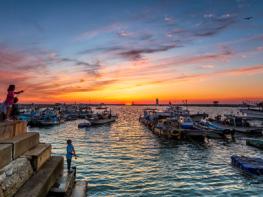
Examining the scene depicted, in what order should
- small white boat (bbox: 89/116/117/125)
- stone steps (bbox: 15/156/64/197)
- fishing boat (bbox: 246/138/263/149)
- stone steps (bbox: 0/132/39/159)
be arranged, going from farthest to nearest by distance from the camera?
small white boat (bbox: 89/116/117/125), fishing boat (bbox: 246/138/263/149), stone steps (bbox: 0/132/39/159), stone steps (bbox: 15/156/64/197)

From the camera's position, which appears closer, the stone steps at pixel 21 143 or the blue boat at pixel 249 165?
the stone steps at pixel 21 143

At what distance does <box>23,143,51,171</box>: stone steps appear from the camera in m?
9.78

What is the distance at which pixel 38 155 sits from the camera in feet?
33.1

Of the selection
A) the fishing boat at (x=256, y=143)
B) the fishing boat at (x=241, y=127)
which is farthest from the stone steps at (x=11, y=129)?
the fishing boat at (x=241, y=127)

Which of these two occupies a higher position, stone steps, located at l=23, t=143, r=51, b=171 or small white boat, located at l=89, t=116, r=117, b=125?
stone steps, located at l=23, t=143, r=51, b=171

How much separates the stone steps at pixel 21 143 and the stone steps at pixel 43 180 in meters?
0.93

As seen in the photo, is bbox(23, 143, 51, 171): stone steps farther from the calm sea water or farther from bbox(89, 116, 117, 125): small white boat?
bbox(89, 116, 117, 125): small white boat

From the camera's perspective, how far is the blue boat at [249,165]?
21.1m

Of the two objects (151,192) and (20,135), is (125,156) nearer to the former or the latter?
(151,192)

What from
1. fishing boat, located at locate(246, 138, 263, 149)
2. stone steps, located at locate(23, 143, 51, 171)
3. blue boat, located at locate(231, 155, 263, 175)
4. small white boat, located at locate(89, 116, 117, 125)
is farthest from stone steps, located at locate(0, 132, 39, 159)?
small white boat, located at locate(89, 116, 117, 125)

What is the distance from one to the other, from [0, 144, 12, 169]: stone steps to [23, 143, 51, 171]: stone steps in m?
1.21

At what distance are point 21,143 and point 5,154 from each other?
62.5 inches

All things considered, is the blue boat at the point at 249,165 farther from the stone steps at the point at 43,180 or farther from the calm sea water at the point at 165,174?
the stone steps at the point at 43,180

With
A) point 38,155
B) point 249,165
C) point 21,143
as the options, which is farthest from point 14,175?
point 249,165
